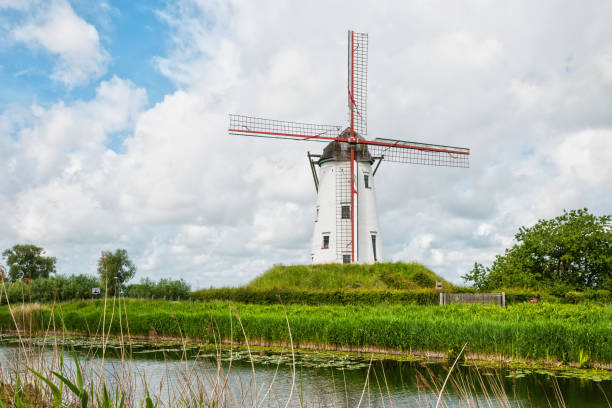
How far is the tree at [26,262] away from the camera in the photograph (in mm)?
41469

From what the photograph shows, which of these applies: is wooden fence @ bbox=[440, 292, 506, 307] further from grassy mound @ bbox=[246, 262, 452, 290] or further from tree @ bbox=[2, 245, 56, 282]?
tree @ bbox=[2, 245, 56, 282]

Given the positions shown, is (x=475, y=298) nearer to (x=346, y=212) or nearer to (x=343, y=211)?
(x=346, y=212)

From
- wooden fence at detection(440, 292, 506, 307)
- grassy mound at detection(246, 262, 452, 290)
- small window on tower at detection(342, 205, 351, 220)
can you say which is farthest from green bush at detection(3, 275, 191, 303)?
wooden fence at detection(440, 292, 506, 307)

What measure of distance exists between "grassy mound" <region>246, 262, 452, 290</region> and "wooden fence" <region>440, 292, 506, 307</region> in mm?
3291

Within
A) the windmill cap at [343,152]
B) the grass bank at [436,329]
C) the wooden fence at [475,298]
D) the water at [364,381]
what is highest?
the windmill cap at [343,152]

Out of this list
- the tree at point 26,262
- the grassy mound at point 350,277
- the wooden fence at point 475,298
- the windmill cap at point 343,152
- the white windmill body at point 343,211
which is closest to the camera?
the wooden fence at point 475,298

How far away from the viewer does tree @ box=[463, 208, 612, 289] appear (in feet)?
75.4

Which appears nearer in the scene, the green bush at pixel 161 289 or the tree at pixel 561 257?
the tree at pixel 561 257

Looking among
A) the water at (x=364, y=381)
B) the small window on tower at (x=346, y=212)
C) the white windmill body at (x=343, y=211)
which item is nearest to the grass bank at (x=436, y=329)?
the water at (x=364, y=381)

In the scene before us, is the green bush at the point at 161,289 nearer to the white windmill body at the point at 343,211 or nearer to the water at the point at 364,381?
the white windmill body at the point at 343,211

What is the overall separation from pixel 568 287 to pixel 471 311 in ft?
34.3

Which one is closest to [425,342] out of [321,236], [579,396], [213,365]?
[579,396]

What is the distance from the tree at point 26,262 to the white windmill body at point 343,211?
28553mm

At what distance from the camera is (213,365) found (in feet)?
32.9
